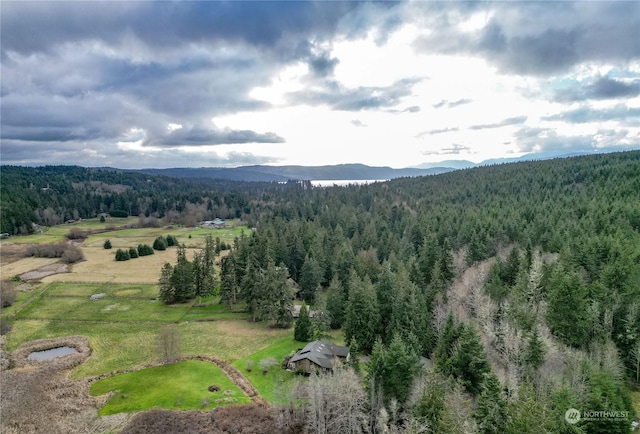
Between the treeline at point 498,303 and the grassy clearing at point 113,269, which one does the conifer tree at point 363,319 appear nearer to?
the treeline at point 498,303

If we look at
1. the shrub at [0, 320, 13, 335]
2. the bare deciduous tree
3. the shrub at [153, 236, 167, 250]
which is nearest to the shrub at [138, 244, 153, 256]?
the shrub at [153, 236, 167, 250]

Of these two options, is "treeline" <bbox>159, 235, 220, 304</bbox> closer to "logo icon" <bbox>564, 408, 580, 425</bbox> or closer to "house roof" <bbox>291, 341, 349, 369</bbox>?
"house roof" <bbox>291, 341, 349, 369</bbox>

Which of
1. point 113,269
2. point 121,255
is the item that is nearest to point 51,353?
point 113,269

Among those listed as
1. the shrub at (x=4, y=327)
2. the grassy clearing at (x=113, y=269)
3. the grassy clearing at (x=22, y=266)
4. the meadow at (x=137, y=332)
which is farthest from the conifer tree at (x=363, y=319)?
the grassy clearing at (x=22, y=266)

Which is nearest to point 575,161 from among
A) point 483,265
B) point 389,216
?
point 389,216

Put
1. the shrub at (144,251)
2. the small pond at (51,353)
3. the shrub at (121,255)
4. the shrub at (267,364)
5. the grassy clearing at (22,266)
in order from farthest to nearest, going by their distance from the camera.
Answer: the shrub at (144,251), the shrub at (121,255), the grassy clearing at (22,266), the small pond at (51,353), the shrub at (267,364)

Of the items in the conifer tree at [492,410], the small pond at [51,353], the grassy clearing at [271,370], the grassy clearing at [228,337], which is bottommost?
the small pond at [51,353]

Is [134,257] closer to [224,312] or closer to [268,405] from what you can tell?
[224,312]
